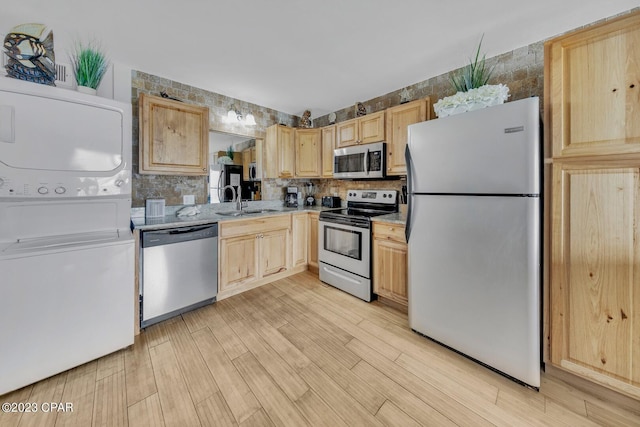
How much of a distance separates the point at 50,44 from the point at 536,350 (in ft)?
12.6

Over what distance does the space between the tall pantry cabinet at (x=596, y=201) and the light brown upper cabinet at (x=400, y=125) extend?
3.67 ft

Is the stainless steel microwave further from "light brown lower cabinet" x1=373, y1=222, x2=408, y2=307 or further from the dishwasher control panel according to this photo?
the dishwasher control panel

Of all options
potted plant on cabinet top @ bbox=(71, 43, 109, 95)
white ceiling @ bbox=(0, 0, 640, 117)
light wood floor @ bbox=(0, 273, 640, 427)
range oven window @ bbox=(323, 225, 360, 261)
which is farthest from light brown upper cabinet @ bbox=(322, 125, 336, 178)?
potted plant on cabinet top @ bbox=(71, 43, 109, 95)

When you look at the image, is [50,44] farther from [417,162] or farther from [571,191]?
[571,191]

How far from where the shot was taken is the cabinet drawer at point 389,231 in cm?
234

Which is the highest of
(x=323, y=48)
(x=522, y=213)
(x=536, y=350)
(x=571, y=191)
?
(x=323, y=48)

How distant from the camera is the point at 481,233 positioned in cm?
159

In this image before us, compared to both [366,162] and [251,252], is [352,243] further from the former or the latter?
[251,252]

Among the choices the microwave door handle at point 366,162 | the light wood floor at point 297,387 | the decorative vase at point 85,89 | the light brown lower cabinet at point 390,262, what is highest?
the decorative vase at point 85,89

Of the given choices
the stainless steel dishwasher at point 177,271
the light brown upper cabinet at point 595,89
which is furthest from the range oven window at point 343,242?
the light brown upper cabinet at point 595,89

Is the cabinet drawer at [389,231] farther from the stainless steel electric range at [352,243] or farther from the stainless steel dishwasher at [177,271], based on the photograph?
the stainless steel dishwasher at [177,271]

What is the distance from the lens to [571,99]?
1381mm

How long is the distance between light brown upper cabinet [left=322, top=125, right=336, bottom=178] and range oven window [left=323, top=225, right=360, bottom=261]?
968 mm

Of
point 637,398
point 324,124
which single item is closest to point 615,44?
point 637,398
